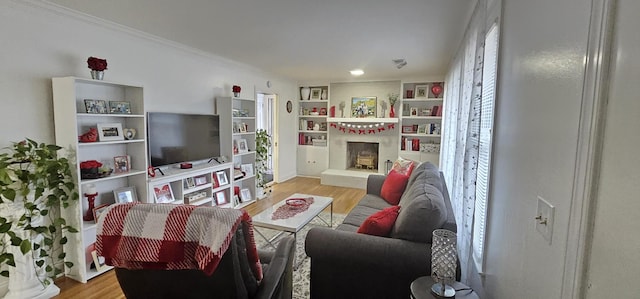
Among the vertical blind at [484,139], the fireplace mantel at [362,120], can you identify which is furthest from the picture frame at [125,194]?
the fireplace mantel at [362,120]

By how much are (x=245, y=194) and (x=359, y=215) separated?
2419 millimetres

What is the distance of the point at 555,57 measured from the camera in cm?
92

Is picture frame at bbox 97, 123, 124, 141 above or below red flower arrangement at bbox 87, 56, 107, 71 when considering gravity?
below

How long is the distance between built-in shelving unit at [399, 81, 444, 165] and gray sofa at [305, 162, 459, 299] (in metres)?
4.17

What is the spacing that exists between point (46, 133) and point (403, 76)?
5.44 metres

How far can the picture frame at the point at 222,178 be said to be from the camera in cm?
426

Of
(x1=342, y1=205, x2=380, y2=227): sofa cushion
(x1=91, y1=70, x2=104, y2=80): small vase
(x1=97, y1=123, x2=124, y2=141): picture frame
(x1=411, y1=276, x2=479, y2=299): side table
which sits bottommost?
(x1=342, y1=205, x2=380, y2=227): sofa cushion

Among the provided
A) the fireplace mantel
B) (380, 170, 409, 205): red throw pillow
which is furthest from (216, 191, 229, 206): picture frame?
the fireplace mantel

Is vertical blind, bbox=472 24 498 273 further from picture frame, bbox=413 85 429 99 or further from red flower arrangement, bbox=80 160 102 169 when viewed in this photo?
picture frame, bbox=413 85 429 99

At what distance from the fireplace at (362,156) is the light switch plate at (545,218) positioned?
573 cm

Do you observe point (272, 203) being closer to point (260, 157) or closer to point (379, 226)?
point (260, 157)

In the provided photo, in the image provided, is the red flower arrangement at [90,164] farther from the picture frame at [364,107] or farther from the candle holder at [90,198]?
the picture frame at [364,107]

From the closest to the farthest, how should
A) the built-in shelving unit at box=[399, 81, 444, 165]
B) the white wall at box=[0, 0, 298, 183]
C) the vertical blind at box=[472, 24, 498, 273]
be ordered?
the vertical blind at box=[472, 24, 498, 273]
the white wall at box=[0, 0, 298, 183]
the built-in shelving unit at box=[399, 81, 444, 165]

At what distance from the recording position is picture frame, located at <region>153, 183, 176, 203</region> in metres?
3.34
